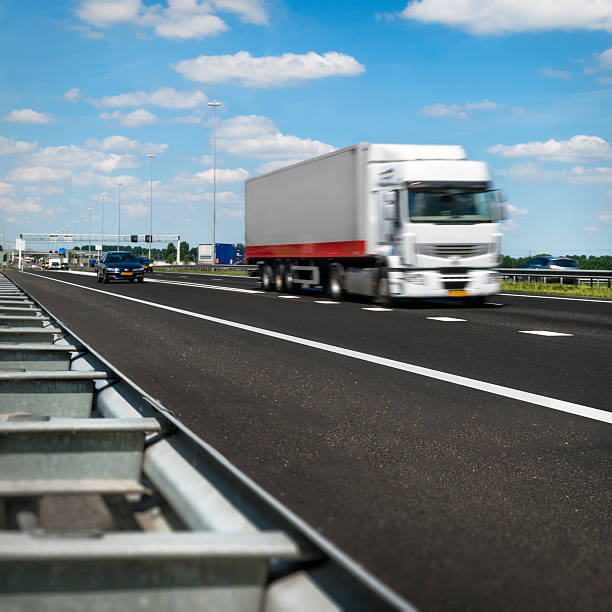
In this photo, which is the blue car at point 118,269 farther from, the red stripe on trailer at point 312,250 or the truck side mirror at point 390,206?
the truck side mirror at point 390,206

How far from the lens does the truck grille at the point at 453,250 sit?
61.3 ft

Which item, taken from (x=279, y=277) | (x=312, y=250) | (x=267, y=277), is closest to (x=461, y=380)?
(x=312, y=250)

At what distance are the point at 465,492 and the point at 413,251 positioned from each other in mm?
14846

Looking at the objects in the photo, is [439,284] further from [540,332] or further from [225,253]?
[225,253]

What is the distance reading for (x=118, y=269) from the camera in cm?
3997

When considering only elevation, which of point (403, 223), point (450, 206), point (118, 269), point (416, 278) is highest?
point (450, 206)

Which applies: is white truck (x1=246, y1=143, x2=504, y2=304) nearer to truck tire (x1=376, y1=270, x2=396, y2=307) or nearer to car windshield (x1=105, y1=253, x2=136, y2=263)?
truck tire (x1=376, y1=270, x2=396, y2=307)

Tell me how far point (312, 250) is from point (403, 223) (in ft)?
20.0

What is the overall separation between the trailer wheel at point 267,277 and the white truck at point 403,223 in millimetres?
4346

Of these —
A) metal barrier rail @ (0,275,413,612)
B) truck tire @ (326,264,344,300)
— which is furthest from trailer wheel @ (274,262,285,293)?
metal barrier rail @ (0,275,413,612)

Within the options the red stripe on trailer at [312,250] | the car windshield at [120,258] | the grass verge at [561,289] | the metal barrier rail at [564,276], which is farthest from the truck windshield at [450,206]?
the car windshield at [120,258]

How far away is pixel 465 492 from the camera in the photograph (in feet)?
13.2

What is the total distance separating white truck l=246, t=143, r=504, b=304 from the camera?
18734 millimetres

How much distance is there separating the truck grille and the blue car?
78.8 ft
